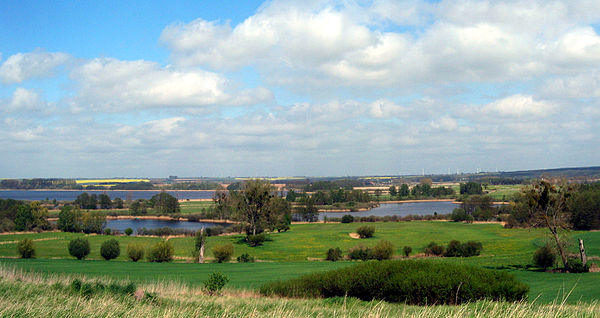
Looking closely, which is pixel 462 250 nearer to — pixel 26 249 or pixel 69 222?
pixel 26 249

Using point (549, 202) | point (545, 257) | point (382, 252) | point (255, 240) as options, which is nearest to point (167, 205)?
point (255, 240)

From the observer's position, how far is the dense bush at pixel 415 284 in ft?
51.3

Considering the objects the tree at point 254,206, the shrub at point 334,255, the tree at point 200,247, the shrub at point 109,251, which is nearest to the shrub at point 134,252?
the shrub at point 109,251

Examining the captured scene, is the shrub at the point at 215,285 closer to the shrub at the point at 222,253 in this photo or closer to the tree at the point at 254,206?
the shrub at the point at 222,253

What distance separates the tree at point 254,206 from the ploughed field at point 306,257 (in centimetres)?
267

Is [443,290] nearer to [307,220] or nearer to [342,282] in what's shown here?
[342,282]

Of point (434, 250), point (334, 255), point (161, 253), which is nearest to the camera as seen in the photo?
point (161, 253)

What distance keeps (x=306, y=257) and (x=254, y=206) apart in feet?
72.4

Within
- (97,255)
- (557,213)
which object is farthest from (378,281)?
(97,255)

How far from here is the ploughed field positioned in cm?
2577

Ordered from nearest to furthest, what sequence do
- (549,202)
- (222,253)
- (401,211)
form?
(549,202), (222,253), (401,211)

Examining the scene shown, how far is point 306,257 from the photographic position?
45.8 m

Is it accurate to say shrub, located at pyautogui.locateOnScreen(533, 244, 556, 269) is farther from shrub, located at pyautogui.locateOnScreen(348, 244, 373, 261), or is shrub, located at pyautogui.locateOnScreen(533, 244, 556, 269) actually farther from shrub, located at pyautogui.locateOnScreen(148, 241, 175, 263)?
shrub, located at pyautogui.locateOnScreen(148, 241, 175, 263)

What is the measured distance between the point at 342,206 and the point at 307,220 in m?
33.4
